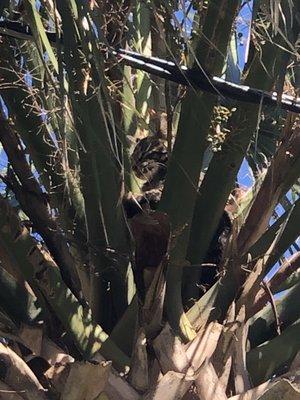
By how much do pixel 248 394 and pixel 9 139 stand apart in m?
1.02

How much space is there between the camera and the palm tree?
196 cm

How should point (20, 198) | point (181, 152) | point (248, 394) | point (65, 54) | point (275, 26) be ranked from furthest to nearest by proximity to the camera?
point (20, 198), point (181, 152), point (248, 394), point (65, 54), point (275, 26)

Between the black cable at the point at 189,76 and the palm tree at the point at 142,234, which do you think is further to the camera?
the black cable at the point at 189,76

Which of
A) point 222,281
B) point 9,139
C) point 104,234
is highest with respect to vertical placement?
point 9,139

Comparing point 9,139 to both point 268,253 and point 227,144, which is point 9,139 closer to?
point 227,144

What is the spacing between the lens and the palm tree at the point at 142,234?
1.96m

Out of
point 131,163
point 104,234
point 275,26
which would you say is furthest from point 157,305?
point 275,26

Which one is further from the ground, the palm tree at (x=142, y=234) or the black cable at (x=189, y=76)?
the black cable at (x=189, y=76)

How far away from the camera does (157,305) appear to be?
6.68ft

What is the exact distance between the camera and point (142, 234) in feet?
6.68

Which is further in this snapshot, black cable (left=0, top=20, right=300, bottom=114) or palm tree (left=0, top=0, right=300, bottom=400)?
black cable (left=0, top=20, right=300, bottom=114)

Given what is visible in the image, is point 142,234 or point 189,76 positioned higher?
point 189,76

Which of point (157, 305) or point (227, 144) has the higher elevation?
point (227, 144)

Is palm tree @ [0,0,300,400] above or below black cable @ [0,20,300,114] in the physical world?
below
